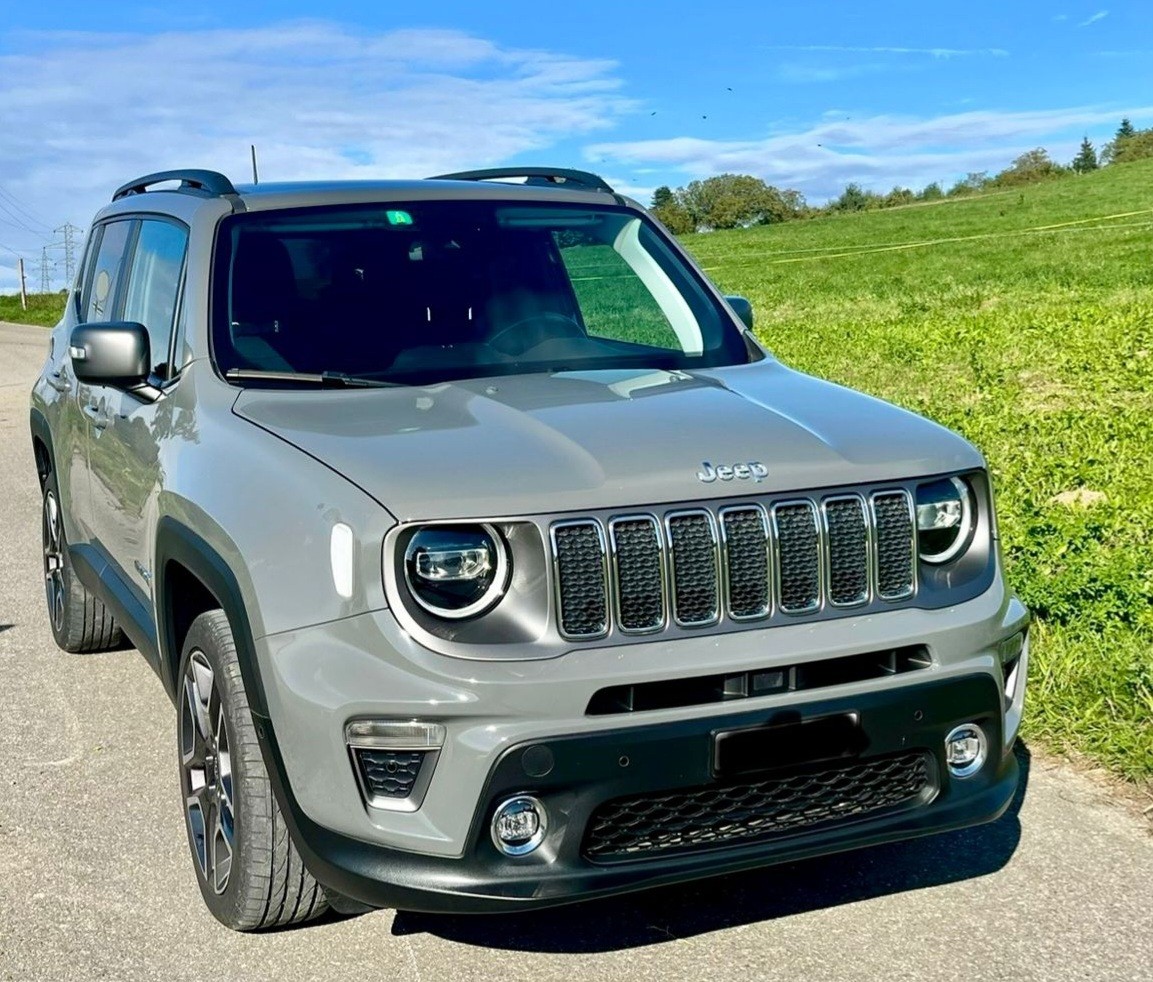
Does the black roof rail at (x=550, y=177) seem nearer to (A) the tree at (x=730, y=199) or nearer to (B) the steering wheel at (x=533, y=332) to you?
(B) the steering wheel at (x=533, y=332)

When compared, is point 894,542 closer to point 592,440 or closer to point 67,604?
point 592,440

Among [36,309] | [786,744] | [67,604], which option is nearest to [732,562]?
[786,744]

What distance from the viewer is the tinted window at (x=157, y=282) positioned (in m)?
4.71

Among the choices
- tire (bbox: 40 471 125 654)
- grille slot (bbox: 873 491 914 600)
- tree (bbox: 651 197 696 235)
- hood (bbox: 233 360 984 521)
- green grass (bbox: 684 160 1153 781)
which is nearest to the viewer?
hood (bbox: 233 360 984 521)

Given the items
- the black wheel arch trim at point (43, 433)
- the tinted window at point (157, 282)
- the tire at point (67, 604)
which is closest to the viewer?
the tinted window at point (157, 282)

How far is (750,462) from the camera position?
3410mm

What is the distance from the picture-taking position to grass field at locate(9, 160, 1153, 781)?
5.23 m

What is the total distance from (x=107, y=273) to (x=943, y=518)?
3.65 metres

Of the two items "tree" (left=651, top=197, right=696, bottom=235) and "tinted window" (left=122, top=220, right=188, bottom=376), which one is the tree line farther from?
"tinted window" (left=122, top=220, right=188, bottom=376)

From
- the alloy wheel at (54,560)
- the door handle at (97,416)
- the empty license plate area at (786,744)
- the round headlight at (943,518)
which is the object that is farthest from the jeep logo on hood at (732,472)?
the alloy wheel at (54,560)

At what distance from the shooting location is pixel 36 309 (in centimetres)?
4691

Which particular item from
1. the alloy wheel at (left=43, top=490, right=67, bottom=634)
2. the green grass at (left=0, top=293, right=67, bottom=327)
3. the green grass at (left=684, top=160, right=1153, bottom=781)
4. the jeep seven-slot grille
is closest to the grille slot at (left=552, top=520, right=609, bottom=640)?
the jeep seven-slot grille

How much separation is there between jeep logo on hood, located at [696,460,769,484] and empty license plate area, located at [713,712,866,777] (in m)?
0.54

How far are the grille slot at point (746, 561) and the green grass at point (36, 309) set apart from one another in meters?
32.8
